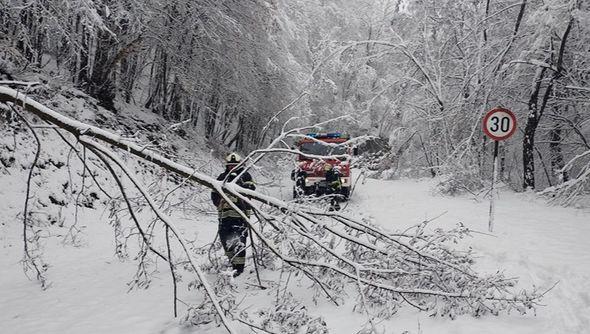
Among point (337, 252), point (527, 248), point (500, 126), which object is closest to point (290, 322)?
point (337, 252)

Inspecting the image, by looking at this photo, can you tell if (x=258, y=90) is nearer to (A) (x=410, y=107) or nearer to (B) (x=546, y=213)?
(A) (x=410, y=107)

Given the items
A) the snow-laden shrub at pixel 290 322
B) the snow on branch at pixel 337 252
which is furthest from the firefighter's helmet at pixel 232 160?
the snow-laden shrub at pixel 290 322

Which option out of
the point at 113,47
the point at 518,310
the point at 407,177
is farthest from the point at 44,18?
the point at 407,177

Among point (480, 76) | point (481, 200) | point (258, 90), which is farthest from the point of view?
point (258, 90)

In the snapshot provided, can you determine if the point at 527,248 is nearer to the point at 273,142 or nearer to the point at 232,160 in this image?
the point at 232,160

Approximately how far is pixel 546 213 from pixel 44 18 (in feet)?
39.8

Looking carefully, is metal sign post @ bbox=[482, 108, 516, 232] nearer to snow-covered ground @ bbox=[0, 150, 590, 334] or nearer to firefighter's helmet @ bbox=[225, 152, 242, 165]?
snow-covered ground @ bbox=[0, 150, 590, 334]

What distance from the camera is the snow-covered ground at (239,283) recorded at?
4858 millimetres

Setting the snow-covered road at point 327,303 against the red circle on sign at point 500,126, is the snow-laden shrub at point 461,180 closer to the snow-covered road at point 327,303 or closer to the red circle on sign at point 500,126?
the snow-covered road at point 327,303

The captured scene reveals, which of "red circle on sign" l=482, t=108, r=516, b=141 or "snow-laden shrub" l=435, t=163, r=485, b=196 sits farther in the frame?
"snow-laden shrub" l=435, t=163, r=485, b=196

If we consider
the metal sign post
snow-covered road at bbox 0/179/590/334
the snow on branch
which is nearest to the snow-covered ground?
snow-covered road at bbox 0/179/590/334

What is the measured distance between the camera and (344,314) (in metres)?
5.14

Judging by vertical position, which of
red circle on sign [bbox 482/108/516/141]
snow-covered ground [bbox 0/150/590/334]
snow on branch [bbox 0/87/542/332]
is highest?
red circle on sign [bbox 482/108/516/141]

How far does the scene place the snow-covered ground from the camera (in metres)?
4.86
